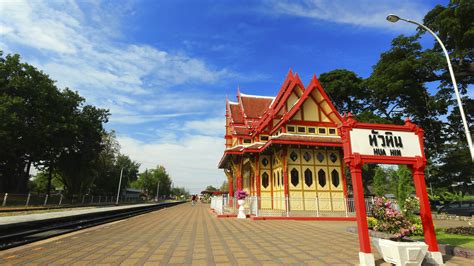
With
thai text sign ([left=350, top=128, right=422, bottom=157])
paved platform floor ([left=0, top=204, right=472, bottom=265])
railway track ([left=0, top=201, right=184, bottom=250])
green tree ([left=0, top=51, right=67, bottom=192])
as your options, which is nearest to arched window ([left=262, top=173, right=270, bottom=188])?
paved platform floor ([left=0, top=204, right=472, bottom=265])

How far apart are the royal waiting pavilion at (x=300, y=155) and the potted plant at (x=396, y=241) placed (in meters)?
10.0

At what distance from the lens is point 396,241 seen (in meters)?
5.13

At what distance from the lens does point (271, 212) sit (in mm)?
15789

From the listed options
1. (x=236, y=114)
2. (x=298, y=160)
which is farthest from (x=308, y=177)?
(x=236, y=114)

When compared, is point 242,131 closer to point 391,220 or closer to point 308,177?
point 308,177

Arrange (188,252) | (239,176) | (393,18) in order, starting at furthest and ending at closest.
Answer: (239,176) → (393,18) → (188,252)

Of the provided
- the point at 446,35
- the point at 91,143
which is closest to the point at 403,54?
the point at 446,35

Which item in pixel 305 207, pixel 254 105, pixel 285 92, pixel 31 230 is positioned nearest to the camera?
pixel 31 230

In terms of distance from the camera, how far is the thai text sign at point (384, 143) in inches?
231

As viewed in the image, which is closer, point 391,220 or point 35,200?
point 391,220

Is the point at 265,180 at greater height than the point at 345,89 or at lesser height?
lesser

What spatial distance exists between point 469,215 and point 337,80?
20.2m

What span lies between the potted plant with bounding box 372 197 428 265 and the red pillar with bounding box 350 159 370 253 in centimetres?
37

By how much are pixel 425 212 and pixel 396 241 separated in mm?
1341
